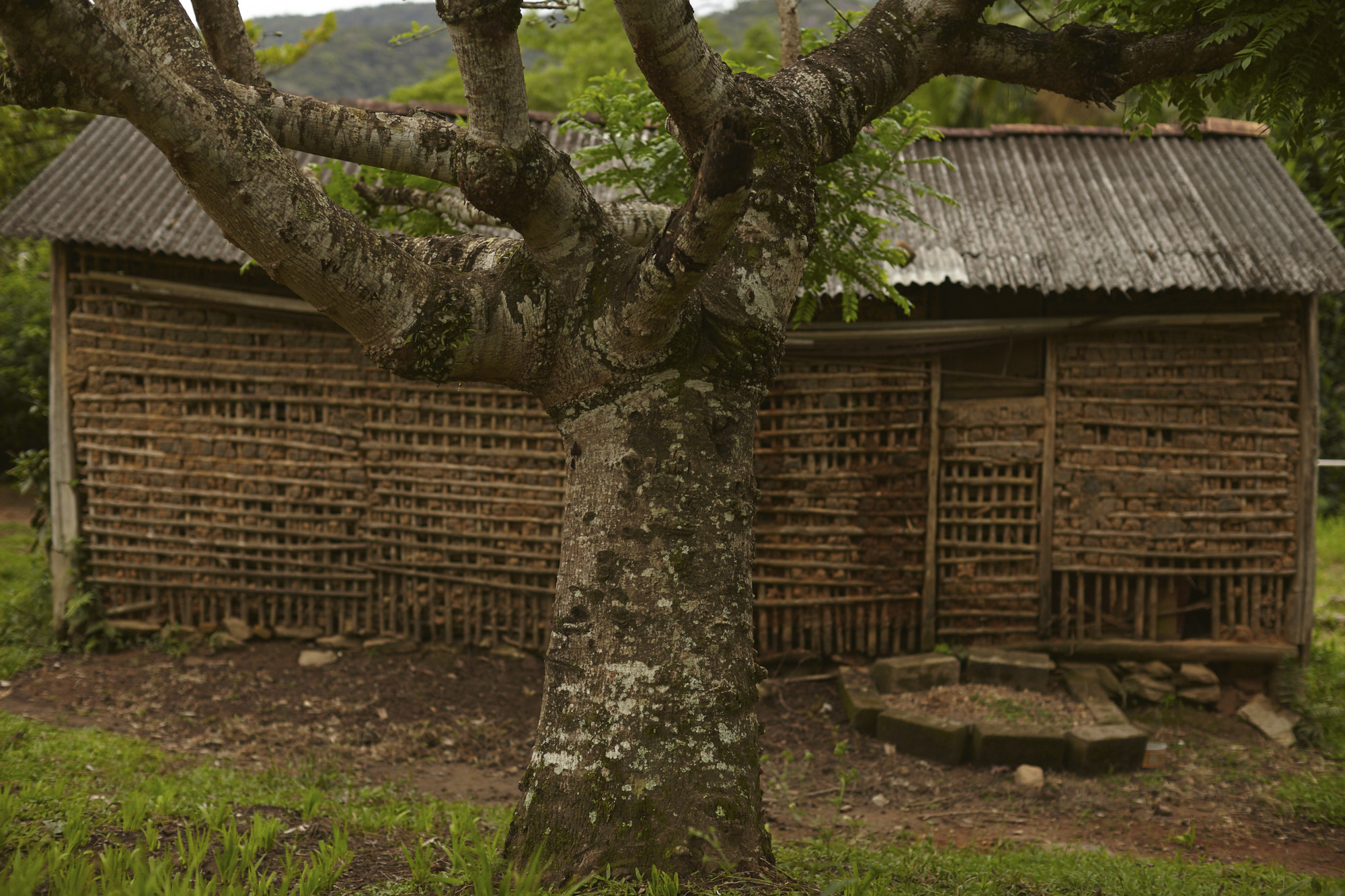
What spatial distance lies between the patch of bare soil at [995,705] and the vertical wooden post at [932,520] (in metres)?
0.50

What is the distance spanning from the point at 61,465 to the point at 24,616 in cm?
130

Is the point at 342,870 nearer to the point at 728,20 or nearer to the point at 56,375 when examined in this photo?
the point at 56,375

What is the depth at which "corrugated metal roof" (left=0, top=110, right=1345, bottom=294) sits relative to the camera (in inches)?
250

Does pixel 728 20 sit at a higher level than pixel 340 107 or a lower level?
higher

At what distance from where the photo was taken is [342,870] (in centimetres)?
276

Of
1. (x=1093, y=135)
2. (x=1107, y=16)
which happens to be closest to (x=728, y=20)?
(x=1093, y=135)

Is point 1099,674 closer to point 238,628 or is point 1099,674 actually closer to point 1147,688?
point 1147,688

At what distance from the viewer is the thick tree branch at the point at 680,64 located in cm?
256

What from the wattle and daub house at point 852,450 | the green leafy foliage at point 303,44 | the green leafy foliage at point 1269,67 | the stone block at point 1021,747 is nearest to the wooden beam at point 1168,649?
the wattle and daub house at point 852,450

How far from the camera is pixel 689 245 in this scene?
2.22m

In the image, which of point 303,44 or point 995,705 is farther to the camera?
point 303,44

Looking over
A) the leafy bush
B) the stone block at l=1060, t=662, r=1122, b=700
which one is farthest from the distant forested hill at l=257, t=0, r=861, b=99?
the stone block at l=1060, t=662, r=1122, b=700

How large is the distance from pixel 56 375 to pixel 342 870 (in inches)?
229

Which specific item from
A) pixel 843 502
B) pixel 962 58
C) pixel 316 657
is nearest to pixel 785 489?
pixel 843 502
